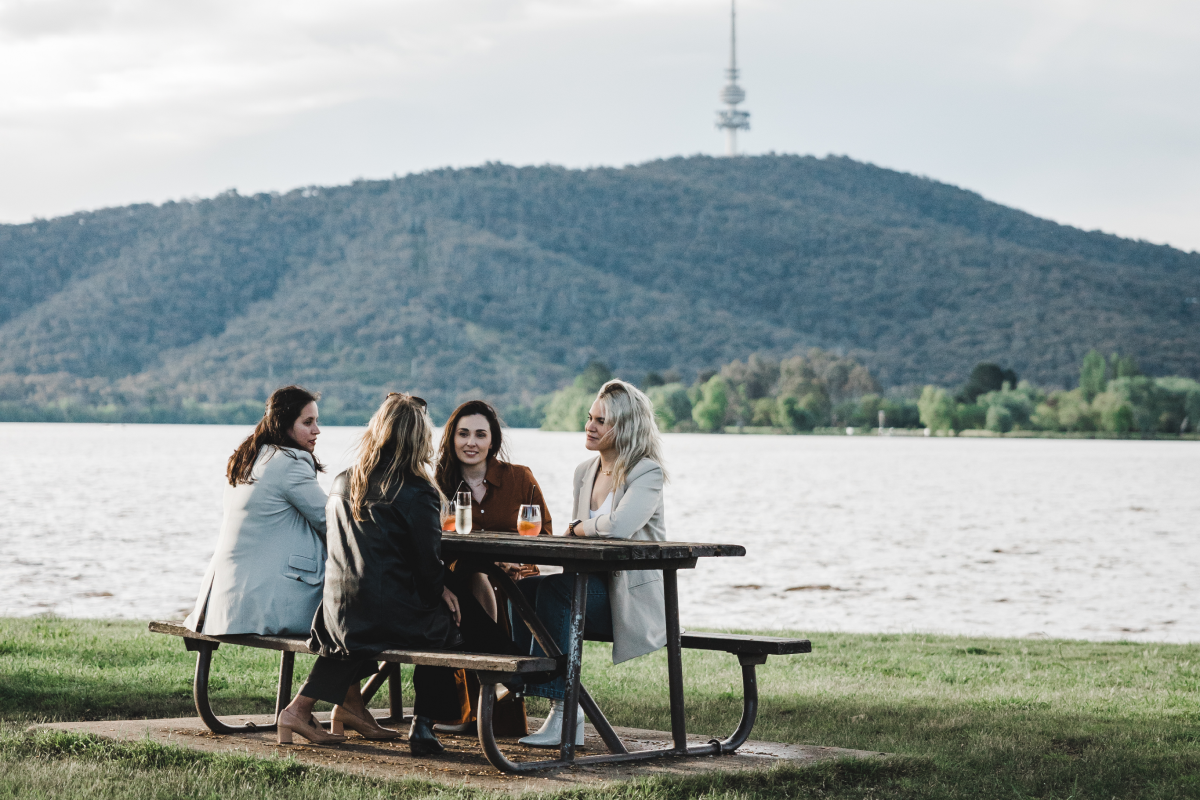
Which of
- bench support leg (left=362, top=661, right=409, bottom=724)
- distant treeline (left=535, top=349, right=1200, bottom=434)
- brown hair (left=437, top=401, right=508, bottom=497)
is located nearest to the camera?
bench support leg (left=362, top=661, right=409, bottom=724)

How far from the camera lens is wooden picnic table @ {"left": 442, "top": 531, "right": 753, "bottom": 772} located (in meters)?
5.99

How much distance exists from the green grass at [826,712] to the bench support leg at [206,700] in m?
0.49

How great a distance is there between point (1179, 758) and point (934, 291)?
563ft

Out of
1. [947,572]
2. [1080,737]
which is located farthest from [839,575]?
[1080,737]

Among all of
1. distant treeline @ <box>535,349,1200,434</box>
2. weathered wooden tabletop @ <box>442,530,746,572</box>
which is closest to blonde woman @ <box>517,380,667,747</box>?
weathered wooden tabletop @ <box>442,530,746,572</box>

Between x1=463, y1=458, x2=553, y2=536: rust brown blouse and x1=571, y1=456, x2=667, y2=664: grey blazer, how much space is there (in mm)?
652

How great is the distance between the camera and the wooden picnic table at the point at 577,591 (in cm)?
599

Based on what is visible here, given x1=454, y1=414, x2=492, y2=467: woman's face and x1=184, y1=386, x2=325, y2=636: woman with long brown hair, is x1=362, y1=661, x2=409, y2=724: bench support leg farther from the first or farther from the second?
x1=454, y1=414, x2=492, y2=467: woman's face

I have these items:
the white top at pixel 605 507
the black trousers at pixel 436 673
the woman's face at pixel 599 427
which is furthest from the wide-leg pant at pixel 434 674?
the woman's face at pixel 599 427

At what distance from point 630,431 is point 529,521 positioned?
71 centimetres

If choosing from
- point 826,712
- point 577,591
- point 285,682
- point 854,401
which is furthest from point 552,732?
point 854,401

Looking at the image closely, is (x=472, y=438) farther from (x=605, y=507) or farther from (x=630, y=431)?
(x=630, y=431)

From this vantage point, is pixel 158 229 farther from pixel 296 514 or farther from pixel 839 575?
pixel 296 514

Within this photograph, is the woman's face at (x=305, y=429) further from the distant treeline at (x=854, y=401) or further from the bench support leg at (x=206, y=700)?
the distant treeline at (x=854, y=401)
